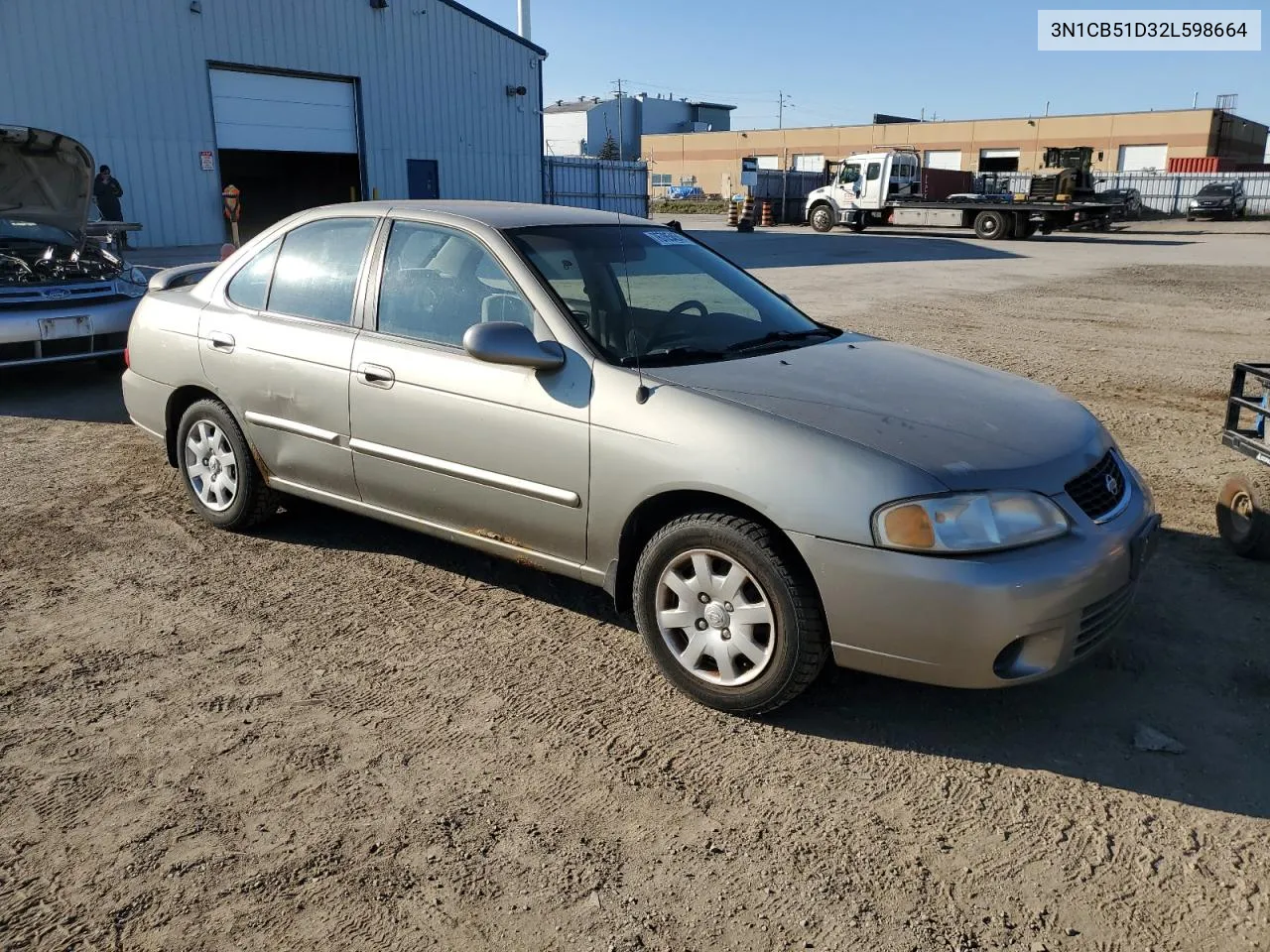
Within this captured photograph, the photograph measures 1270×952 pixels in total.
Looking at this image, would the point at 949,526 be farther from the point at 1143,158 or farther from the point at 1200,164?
the point at 1143,158

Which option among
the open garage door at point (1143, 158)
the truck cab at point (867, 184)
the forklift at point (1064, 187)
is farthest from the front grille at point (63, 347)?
the open garage door at point (1143, 158)

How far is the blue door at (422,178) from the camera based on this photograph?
2531cm

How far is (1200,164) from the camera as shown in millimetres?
58500

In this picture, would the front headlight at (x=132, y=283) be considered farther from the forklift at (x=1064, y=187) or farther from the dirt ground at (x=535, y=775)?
the forklift at (x=1064, y=187)

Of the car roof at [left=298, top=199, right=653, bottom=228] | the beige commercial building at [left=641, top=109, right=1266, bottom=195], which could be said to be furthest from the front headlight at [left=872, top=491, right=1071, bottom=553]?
the beige commercial building at [left=641, top=109, right=1266, bottom=195]

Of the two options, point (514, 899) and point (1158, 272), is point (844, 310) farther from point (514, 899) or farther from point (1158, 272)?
point (514, 899)

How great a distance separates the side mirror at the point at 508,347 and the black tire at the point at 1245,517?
329cm

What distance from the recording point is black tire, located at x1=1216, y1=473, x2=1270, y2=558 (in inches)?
178

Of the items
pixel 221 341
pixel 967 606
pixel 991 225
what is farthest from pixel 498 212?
pixel 991 225

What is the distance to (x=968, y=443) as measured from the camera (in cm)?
319

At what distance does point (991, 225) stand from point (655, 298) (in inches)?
1264

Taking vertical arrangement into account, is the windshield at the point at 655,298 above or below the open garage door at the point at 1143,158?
below

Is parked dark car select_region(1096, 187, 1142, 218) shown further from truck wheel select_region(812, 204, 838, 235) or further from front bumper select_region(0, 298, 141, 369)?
front bumper select_region(0, 298, 141, 369)

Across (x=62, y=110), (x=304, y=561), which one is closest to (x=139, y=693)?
(x=304, y=561)
